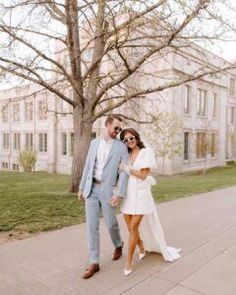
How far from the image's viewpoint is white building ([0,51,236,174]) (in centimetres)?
2494

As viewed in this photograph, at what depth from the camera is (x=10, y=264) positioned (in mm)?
4777

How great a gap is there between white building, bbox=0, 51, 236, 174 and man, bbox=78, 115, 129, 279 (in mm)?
16434

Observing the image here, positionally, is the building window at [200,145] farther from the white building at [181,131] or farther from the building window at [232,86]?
the building window at [232,86]

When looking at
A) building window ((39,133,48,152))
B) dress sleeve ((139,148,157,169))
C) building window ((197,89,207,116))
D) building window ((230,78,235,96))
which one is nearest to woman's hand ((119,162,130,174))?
dress sleeve ((139,148,157,169))

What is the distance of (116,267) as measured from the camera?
4.75 m

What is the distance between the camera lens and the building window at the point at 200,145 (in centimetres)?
2569

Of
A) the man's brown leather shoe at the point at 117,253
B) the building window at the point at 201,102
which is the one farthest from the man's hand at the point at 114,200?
the building window at the point at 201,102

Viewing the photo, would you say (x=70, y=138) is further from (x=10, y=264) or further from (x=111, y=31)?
(x=10, y=264)

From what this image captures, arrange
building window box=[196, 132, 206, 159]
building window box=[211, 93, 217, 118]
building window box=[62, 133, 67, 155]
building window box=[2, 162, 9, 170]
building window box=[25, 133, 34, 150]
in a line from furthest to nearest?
1. building window box=[2, 162, 9, 170]
2. building window box=[25, 133, 34, 150]
3. building window box=[211, 93, 217, 118]
4. building window box=[62, 133, 67, 155]
5. building window box=[196, 132, 206, 159]

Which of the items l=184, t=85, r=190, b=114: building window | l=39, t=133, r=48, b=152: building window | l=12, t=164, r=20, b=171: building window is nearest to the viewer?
l=184, t=85, r=190, b=114: building window

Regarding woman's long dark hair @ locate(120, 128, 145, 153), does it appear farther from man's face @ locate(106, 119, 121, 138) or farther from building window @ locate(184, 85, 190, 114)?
building window @ locate(184, 85, 190, 114)

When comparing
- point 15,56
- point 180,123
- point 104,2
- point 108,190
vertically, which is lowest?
point 108,190

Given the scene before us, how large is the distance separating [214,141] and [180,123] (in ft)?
21.8

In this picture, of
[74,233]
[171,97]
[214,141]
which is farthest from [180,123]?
[74,233]
